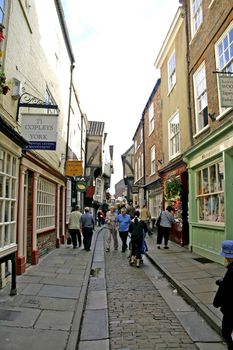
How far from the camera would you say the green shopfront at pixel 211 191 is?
348 inches

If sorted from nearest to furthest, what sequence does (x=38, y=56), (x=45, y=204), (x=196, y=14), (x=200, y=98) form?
(x=38, y=56)
(x=200, y=98)
(x=45, y=204)
(x=196, y=14)

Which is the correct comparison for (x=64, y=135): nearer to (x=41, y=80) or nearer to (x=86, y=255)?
(x=41, y=80)

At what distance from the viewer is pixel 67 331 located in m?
4.74

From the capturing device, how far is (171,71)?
52.0 ft

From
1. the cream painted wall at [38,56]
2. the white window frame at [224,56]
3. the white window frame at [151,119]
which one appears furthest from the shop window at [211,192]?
the white window frame at [151,119]

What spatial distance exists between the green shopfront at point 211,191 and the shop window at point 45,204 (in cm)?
532

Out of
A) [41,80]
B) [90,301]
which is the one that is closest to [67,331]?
[90,301]

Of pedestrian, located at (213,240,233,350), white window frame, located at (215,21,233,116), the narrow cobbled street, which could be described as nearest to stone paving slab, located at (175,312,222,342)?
the narrow cobbled street

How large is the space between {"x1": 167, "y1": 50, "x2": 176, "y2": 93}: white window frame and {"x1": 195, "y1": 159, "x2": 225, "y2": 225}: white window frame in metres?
5.77

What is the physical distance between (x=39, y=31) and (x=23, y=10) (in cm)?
219

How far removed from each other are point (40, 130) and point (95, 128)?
23.3m

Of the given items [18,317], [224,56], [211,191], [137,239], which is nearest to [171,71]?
[224,56]

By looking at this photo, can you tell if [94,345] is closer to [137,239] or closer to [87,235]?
[137,239]

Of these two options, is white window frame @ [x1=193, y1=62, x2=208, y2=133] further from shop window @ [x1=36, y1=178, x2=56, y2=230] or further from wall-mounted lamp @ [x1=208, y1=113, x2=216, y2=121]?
shop window @ [x1=36, y1=178, x2=56, y2=230]
